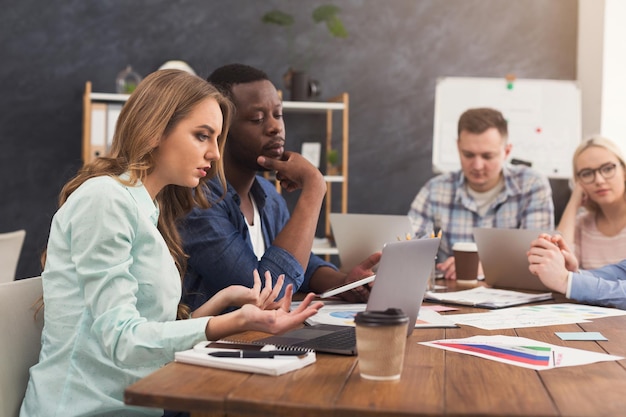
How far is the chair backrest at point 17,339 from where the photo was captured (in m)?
1.44

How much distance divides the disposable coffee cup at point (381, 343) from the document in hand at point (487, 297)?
3.08ft

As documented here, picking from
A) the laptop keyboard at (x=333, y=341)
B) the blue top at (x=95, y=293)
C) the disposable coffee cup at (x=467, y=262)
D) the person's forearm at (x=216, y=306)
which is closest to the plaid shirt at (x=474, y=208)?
the disposable coffee cup at (x=467, y=262)

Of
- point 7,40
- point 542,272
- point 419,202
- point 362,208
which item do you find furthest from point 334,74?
point 542,272

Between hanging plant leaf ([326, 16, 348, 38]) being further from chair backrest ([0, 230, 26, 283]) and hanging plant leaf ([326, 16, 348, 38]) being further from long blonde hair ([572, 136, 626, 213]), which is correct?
chair backrest ([0, 230, 26, 283])

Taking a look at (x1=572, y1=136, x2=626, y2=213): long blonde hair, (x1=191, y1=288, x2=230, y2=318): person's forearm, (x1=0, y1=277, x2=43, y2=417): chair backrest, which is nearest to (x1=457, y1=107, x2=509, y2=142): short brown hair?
(x1=572, y1=136, x2=626, y2=213): long blonde hair

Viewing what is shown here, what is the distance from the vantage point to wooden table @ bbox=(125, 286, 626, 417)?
1008 millimetres

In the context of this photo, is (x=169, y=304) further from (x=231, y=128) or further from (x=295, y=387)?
(x=231, y=128)

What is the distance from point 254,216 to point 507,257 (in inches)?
31.9

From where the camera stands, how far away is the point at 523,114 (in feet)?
15.3

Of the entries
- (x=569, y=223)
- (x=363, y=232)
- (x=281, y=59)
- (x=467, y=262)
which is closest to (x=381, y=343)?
(x=363, y=232)

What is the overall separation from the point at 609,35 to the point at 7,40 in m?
3.55

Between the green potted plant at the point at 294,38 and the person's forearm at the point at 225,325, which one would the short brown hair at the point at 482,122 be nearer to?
the green potted plant at the point at 294,38

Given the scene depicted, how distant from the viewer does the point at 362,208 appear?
4.84m

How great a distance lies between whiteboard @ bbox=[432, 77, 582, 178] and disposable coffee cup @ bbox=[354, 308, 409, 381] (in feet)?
11.8
